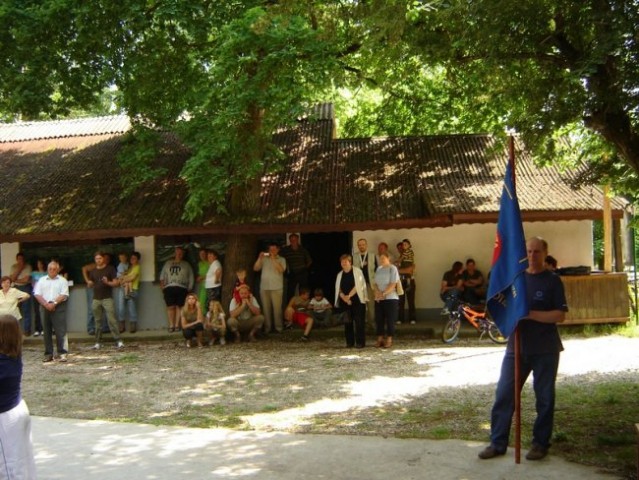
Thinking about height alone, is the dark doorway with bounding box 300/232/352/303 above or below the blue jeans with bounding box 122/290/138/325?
above

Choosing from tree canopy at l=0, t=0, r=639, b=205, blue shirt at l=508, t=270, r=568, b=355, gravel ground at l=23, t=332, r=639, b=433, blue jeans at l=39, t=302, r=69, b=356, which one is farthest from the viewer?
blue jeans at l=39, t=302, r=69, b=356

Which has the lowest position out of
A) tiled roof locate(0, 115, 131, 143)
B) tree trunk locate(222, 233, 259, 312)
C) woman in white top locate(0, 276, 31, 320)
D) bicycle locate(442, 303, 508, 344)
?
bicycle locate(442, 303, 508, 344)

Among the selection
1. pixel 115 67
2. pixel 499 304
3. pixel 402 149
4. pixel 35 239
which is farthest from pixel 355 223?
pixel 499 304

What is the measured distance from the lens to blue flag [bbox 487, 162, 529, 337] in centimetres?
610

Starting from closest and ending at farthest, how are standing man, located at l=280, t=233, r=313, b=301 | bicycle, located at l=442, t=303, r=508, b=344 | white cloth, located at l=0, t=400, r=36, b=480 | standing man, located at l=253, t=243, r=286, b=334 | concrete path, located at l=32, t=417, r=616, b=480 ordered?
white cloth, located at l=0, t=400, r=36, b=480 < concrete path, located at l=32, t=417, r=616, b=480 < bicycle, located at l=442, t=303, r=508, b=344 < standing man, located at l=253, t=243, r=286, b=334 < standing man, located at l=280, t=233, r=313, b=301

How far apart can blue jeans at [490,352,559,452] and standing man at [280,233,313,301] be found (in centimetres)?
952

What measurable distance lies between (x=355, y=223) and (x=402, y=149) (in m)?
3.93

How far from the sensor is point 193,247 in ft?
54.1

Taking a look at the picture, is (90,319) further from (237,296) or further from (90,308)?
(237,296)

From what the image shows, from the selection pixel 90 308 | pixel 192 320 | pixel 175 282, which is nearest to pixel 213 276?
pixel 175 282

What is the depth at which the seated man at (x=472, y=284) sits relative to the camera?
48.9 ft

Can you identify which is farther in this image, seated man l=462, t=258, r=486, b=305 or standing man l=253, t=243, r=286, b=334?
standing man l=253, t=243, r=286, b=334

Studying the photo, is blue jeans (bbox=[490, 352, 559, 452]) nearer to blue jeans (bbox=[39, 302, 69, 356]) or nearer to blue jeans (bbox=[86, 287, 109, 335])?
blue jeans (bbox=[39, 302, 69, 356])

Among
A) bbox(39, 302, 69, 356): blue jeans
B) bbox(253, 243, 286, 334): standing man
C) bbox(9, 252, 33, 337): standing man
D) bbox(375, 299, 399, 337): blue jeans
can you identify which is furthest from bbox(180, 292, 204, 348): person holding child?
bbox(9, 252, 33, 337): standing man
